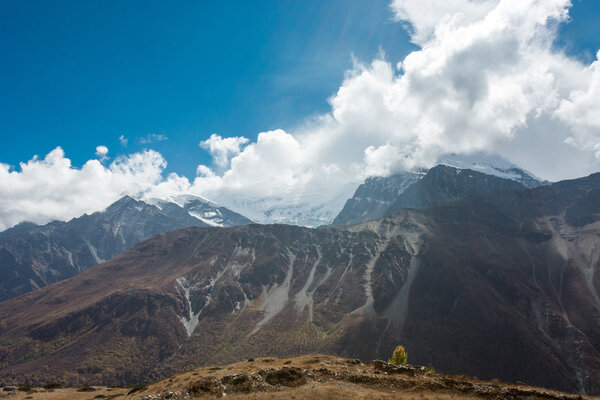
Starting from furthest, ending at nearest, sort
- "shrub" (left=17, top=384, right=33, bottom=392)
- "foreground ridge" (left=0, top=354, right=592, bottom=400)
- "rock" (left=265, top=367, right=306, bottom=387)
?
1. "shrub" (left=17, top=384, right=33, bottom=392)
2. "rock" (left=265, top=367, right=306, bottom=387)
3. "foreground ridge" (left=0, top=354, right=592, bottom=400)

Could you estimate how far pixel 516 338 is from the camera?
197250mm

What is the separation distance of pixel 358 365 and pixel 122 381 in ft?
631

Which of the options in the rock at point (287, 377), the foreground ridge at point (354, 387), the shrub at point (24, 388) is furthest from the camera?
the shrub at point (24, 388)

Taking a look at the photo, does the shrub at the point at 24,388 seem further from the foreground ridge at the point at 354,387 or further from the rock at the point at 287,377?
the rock at the point at 287,377

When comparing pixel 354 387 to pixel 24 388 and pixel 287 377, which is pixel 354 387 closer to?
pixel 287 377

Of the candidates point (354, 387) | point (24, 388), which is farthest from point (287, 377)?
point (24, 388)

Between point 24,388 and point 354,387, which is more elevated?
point 354,387

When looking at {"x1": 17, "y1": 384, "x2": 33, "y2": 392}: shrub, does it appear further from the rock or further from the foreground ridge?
the rock

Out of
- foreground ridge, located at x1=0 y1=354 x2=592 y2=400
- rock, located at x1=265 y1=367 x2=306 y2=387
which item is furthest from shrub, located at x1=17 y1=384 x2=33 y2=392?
rock, located at x1=265 y1=367 x2=306 y2=387

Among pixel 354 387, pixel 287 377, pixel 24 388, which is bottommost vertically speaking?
pixel 24 388

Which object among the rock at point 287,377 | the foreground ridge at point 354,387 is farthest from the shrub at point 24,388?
the rock at point 287,377

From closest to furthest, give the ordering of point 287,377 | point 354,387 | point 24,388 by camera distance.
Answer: point 354,387 < point 287,377 < point 24,388

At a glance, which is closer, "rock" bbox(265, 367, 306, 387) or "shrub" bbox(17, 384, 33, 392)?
"rock" bbox(265, 367, 306, 387)

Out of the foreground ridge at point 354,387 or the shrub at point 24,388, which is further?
the shrub at point 24,388
